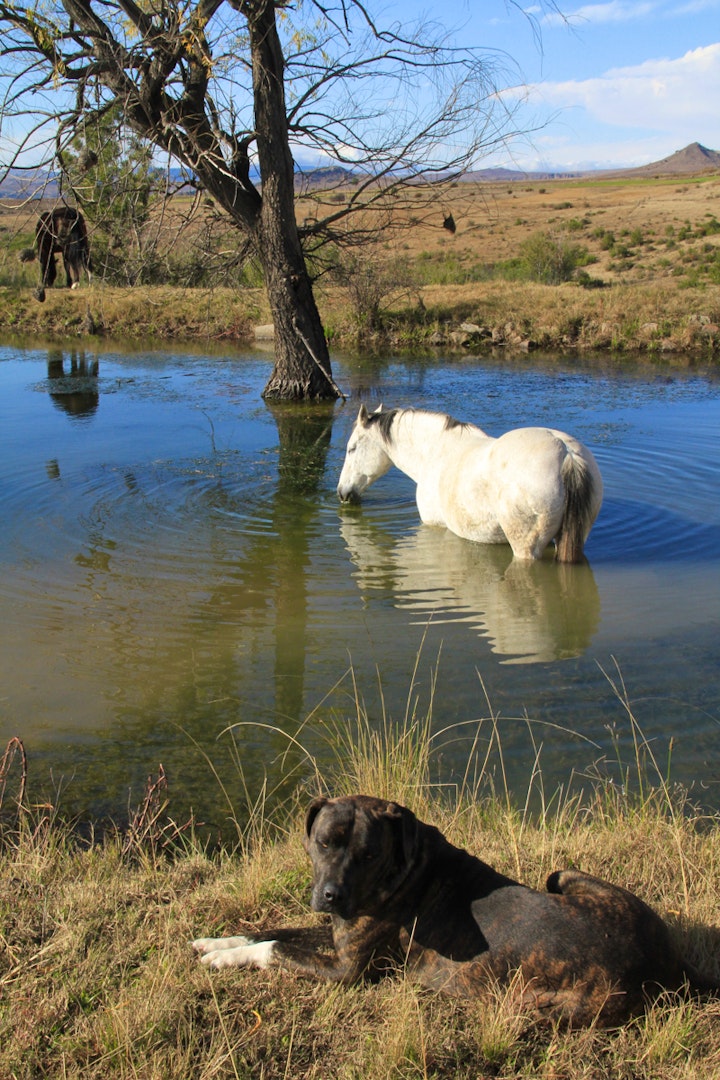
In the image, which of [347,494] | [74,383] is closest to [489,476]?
[347,494]

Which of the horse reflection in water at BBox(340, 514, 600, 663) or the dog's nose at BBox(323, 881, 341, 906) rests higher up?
the dog's nose at BBox(323, 881, 341, 906)

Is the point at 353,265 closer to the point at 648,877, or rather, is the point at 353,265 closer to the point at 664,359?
the point at 664,359

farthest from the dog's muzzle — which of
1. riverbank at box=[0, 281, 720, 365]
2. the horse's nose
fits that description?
riverbank at box=[0, 281, 720, 365]

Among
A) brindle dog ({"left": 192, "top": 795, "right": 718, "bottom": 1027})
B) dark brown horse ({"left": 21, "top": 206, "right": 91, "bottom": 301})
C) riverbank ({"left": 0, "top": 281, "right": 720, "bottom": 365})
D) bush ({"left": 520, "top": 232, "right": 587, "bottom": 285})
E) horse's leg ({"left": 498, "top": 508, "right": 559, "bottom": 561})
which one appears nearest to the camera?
brindle dog ({"left": 192, "top": 795, "right": 718, "bottom": 1027})

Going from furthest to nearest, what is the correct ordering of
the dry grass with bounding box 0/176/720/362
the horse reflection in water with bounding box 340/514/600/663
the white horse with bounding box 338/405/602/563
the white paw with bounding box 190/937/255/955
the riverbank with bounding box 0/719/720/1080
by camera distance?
the dry grass with bounding box 0/176/720/362 → the white horse with bounding box 338/405/602/563 → the horse reflection in water with bounding box 340/514/600/663 → the white paw with bounding box 190/937/255/955 → the riverbank with bounding box 0/719/720/1080

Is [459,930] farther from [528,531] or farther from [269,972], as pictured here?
[528,531]

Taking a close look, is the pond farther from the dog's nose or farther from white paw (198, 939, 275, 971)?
the dog's nose

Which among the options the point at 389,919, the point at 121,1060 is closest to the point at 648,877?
the point at 389,919

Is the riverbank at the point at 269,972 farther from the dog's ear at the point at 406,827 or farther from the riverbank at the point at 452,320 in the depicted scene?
the riverbank at the point at 452,320

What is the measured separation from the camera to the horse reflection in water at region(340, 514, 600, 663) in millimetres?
7172

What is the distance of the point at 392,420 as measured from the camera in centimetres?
1045

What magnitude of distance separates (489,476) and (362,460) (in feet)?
8.24

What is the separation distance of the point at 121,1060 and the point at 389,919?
949mm

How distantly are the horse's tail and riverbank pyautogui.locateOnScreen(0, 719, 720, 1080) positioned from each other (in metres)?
4.01
